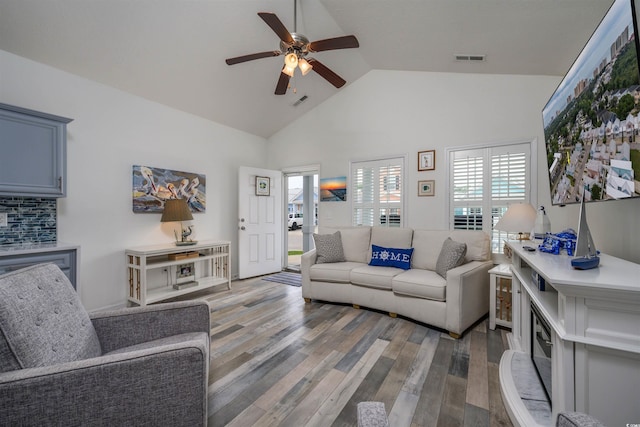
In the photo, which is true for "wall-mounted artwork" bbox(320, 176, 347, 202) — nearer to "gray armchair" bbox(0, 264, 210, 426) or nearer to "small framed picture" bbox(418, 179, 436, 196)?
"small framed picture" bbox(418, 179, 436, 196)

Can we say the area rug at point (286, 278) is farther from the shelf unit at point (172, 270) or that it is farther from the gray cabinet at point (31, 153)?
the gray cabinet at point (31, 153)

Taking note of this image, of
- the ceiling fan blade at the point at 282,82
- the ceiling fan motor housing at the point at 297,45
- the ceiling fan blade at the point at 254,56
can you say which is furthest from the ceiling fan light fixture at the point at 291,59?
the ceiling fan blade at the point at 282,82

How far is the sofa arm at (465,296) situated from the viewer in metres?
2.44

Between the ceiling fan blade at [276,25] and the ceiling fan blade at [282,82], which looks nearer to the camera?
the ceiling fan blade at [276,25]

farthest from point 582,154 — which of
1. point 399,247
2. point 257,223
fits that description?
point 257,223

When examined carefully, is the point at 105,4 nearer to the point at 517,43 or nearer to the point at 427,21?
the point at 427,21

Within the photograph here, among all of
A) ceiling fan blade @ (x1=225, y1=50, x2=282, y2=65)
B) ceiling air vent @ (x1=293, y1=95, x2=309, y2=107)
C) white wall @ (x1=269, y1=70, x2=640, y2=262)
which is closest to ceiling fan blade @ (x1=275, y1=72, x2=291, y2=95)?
ceiling fan blade @ (x1=225, y1=50, x2=282, y2=65)

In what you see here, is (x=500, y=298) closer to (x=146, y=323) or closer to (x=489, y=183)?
(x=489, y=183)

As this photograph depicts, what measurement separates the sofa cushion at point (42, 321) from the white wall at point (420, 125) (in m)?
3.10

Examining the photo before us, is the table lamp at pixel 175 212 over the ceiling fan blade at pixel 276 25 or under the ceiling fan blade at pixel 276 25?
under

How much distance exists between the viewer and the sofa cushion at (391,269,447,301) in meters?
2.57

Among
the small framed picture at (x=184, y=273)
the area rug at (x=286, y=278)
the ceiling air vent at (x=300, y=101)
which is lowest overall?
the area rug at (x=286, y=278)

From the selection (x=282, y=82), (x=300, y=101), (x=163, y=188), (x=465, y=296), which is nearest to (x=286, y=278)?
(x=163, y=188)

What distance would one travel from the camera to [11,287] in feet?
3.52
